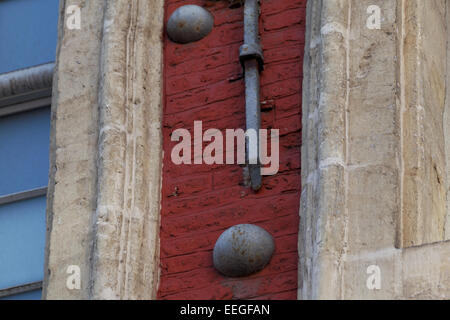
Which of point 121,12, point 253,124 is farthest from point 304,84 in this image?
point 121,12

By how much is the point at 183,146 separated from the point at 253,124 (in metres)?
0.32

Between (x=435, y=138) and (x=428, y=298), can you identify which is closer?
(x=428, y=298)

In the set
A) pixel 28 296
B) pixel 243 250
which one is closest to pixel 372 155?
pixel 243 250

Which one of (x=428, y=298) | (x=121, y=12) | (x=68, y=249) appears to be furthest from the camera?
(x=121, y=12)

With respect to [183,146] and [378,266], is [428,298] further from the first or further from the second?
[183,146]

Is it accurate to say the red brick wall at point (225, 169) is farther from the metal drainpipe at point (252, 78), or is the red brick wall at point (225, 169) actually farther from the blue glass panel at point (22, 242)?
the blue glass panel at point (22, 242)

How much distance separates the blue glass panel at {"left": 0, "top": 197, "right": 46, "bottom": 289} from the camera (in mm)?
7883

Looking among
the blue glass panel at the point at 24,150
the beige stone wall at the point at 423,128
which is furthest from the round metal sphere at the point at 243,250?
the blue glass panel at the point at 24,150

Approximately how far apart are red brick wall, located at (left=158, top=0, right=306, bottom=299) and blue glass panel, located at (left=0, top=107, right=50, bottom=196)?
77 cm

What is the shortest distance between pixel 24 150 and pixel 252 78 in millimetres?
1238

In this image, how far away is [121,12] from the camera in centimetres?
789

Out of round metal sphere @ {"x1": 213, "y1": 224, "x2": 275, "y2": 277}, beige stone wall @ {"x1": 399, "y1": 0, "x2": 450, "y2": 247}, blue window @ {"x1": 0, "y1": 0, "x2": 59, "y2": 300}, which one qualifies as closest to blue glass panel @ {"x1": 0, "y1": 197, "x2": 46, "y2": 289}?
blue window @ {"x1": 0, "y1": 0, "x2": 59, "y2": 300}

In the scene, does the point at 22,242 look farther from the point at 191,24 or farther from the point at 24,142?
the point at 191,24

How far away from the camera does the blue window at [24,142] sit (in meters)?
7.92
